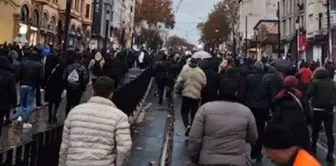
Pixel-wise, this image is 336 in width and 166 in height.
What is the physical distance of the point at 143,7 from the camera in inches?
3979

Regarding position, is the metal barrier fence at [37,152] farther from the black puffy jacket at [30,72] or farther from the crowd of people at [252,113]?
the black puffy jacket at [30,72]

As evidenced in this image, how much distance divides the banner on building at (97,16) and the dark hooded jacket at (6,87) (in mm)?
61795

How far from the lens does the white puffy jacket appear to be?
4.93 meters

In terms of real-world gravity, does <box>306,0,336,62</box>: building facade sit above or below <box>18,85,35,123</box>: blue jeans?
above

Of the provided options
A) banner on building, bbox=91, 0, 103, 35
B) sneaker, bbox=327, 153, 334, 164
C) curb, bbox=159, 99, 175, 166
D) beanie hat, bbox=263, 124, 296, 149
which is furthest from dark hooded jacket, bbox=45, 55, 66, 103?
banner on building, bbox=91, 0, 103, 35

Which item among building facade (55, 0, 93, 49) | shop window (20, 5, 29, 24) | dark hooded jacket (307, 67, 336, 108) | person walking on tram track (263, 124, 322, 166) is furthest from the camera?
building facade (55, 0, 93, 49)

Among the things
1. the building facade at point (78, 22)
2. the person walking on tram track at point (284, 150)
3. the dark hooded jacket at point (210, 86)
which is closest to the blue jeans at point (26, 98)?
the dark hooded jacket at point (210, 86)

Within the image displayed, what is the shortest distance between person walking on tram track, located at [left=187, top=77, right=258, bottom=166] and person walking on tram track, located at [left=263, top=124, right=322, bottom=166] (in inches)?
81.5

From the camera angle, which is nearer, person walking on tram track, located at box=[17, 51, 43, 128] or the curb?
the curb

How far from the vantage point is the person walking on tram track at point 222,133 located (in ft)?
18.0

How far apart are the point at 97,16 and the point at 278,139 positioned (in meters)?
71.5

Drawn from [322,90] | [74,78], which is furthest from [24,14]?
[322,90]

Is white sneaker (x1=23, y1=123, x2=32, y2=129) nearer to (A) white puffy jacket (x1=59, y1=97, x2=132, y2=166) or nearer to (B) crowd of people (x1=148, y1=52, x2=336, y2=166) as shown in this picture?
(B) crowd of people (x1=148, y1=52, x2=336, y2=166)

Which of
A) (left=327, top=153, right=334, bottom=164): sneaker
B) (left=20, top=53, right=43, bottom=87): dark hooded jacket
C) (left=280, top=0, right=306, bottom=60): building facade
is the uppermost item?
(left=280, top=0, right=306, bottom=60): building facade
